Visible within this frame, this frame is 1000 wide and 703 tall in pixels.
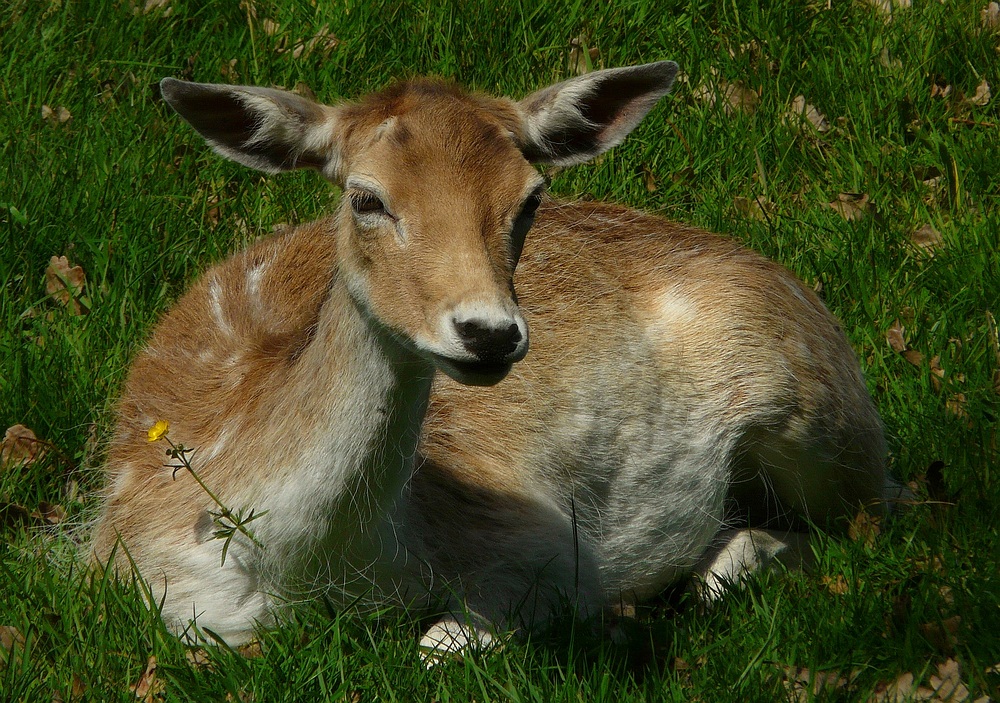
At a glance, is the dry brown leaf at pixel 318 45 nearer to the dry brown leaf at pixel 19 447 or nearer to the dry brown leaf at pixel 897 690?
the dry brown leaf at pixel 19 447

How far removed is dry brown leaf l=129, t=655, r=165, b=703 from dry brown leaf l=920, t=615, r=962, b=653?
89.9 inches

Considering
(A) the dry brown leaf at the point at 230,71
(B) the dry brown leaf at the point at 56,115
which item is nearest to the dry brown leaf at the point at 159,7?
(A) the dry brown leaf at the point at 230,71

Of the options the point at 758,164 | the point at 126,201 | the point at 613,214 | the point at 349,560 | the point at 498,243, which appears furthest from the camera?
the point at 758,164

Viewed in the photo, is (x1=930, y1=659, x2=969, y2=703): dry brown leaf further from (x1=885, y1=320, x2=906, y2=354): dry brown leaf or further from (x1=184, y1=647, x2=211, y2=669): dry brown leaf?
(x1=184, y1=647, x2=211, y2=669): dry brown leaf

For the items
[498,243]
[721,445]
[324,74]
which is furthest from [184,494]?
[324,74]

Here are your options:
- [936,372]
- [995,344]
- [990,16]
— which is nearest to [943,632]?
[936,372]

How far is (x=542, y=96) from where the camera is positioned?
159 inches

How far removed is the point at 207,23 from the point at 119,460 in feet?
9.27

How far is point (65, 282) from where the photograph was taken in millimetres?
5406

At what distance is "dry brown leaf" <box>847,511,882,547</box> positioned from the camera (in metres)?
4.60

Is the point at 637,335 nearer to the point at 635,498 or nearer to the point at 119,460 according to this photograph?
the point at 635,498

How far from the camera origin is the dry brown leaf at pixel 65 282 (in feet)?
17.7

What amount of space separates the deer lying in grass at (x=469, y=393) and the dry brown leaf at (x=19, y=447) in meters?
0.44

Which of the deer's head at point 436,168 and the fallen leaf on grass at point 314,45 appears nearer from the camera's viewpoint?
the deer's head at point 436,168
